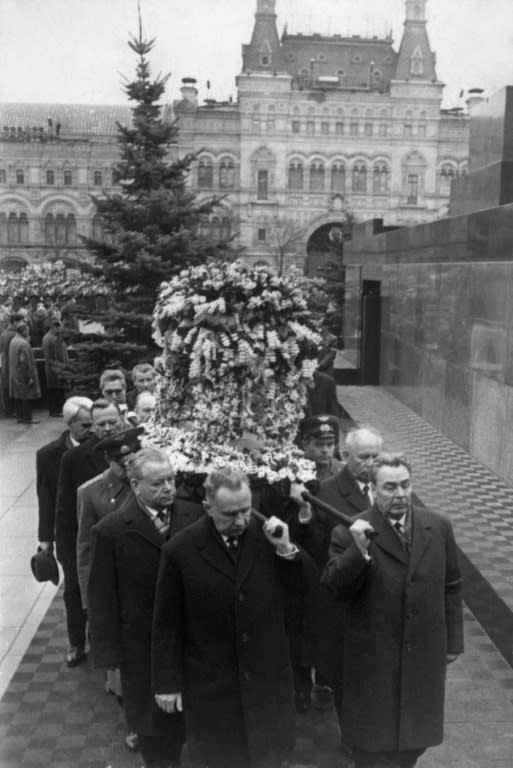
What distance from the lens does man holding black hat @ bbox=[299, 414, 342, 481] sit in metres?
4.75

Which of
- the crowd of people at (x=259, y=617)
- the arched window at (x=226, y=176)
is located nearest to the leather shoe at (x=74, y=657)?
the crowd of people at (x=259, y=617)

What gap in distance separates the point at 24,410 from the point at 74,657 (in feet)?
28.6

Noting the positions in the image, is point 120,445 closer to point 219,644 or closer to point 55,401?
point 219,644

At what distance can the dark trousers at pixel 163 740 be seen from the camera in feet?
12.2

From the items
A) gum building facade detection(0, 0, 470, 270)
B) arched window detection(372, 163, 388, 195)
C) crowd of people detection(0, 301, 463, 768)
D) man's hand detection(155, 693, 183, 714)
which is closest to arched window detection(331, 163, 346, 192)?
gum building facade detection(0, 0, 470, 270)

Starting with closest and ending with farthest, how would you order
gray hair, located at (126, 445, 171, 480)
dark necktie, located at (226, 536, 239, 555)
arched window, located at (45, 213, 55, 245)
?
1. dark necktie, located at (226, 536, 239, 555)
2. gray hair, located at (126, 445, 171, 480)
3. arched window, located at (45, 213, 55, 245)

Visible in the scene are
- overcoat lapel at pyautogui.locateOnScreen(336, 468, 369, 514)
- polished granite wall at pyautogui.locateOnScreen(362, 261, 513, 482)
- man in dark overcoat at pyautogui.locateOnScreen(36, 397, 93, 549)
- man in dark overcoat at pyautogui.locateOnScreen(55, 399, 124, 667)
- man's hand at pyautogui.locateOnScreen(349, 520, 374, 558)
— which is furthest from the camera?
polished granite wall at pyautogui.locateOnScreen(362, 261, 513, 482)

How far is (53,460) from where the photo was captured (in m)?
5.37

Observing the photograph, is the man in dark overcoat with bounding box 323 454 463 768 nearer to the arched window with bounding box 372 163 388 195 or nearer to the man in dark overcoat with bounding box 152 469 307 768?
the man in dark overcoat with bounding box 152 469 307 768

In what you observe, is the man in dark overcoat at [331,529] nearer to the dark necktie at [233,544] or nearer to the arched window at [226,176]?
the dark necktie at [233,544]

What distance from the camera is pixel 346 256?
21359 mm

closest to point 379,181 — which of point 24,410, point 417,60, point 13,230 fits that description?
point 13,230

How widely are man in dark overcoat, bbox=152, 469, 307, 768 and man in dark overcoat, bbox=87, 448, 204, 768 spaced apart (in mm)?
407

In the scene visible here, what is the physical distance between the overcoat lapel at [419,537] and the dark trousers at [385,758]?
74 cm
